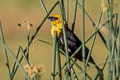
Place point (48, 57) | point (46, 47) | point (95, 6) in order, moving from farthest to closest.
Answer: point (95, 6) < point (46, 47) < point (48, 57)

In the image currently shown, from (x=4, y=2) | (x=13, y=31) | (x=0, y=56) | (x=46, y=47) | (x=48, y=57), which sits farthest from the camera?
(x=4, y=2)

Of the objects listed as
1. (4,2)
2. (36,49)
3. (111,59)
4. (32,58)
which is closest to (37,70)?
(111,59)

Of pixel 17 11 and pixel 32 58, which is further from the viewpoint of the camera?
pixel 17 11

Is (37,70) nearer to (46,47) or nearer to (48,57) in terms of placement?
(48,57)

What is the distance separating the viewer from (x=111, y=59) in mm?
2680

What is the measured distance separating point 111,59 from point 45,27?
7772mm

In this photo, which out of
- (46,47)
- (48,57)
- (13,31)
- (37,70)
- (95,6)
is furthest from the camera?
(95,6)

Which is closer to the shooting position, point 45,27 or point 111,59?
point 111,59

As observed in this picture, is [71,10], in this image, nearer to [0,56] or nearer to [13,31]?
[13,31]

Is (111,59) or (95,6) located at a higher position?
(111,59)

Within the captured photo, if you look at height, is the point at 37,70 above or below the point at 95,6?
above

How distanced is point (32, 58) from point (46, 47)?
602 mm

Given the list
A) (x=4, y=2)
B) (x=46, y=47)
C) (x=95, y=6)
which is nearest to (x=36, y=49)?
(x=46, y=47)

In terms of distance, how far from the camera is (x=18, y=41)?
9.83 m
